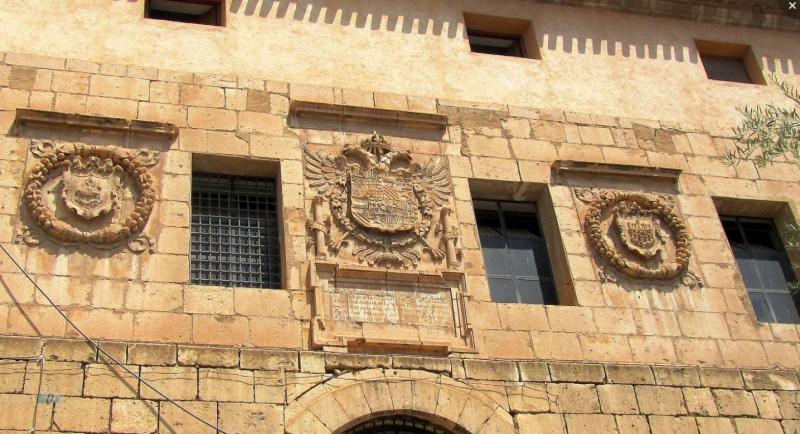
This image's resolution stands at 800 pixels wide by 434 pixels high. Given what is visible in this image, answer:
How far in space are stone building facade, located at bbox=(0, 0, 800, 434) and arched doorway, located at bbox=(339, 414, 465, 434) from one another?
41 millimetres

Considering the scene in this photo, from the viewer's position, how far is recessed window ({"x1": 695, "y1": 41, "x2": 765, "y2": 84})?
14398 mm

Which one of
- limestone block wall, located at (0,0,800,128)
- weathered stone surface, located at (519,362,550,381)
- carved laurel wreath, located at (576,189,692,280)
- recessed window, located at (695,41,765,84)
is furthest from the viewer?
recessed window, located at (695,41,765,84)

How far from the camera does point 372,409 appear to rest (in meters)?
9.41

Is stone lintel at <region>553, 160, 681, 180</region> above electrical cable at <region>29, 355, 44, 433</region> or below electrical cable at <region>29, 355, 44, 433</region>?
above

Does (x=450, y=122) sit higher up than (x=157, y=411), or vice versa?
(x=450, y=122)

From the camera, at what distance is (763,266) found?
41.1 ft

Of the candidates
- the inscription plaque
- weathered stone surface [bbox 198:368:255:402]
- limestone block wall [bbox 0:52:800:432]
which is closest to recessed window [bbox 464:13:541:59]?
limestone block wall [bbox 0:52:800:432]

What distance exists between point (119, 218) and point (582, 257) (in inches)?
194

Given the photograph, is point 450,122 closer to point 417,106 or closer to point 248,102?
point 417,106

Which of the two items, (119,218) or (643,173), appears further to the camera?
(643,173)

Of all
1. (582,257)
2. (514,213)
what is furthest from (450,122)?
(582,257)

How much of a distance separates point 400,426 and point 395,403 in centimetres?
29

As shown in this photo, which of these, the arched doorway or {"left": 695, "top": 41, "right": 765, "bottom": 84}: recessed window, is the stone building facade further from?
{"left": 695, "top": 41, "right": 765, "bottom": 84}: recessed window

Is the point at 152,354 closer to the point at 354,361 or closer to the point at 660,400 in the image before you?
the point at 354,361
